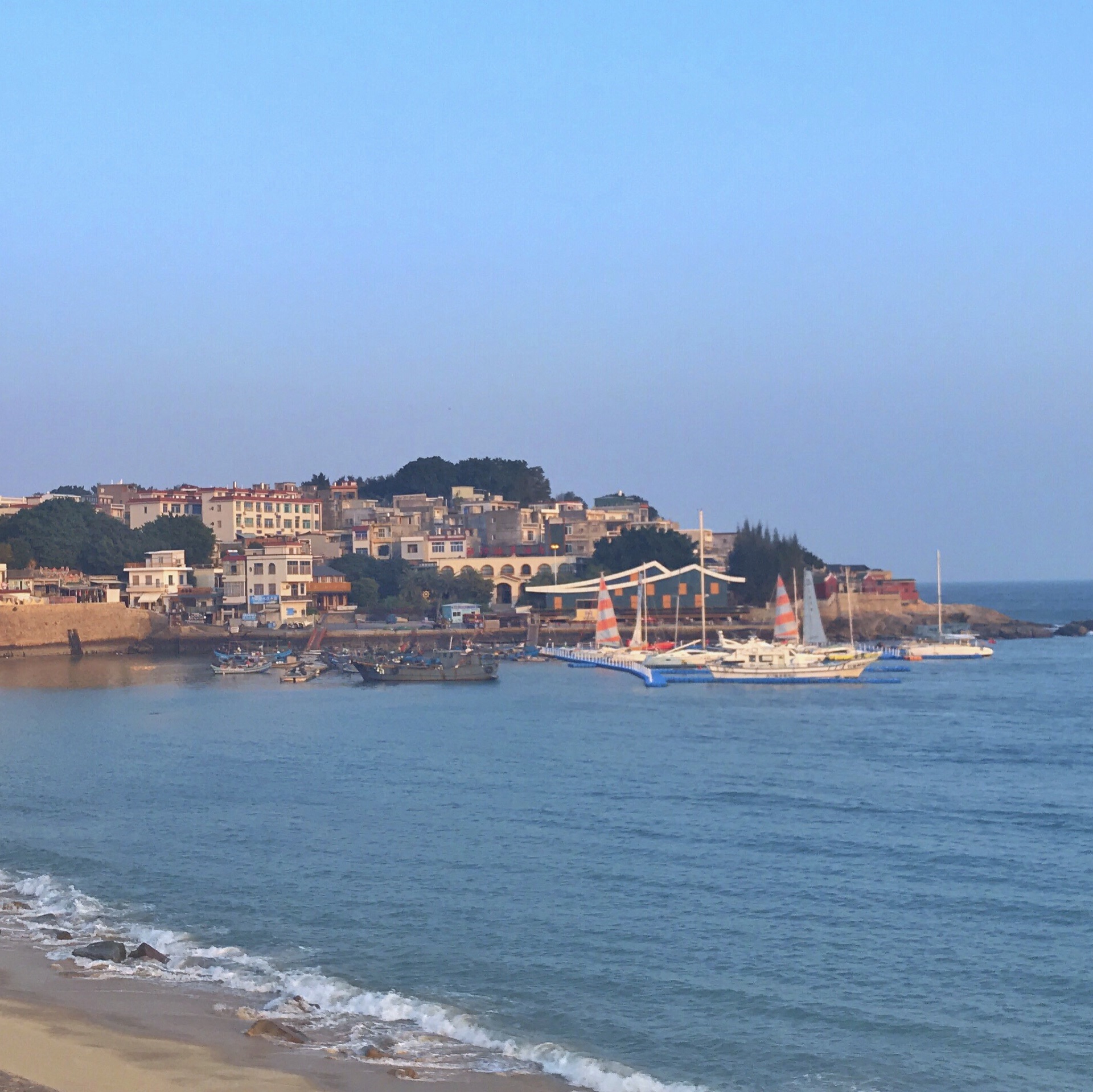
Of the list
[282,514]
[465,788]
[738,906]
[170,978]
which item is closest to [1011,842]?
[738,906]

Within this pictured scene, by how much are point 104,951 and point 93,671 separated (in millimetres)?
38294

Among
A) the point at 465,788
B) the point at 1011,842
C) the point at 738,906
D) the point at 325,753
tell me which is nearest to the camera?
the point at 738,906

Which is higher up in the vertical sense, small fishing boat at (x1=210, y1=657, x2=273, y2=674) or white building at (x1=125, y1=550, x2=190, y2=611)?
white building at (x1=125, y1=550, x2=190, y2=611)

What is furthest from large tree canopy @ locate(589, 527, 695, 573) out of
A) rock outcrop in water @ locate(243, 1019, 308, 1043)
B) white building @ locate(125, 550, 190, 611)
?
rock outcrop in water @ locate(243, 1019, 308, 1043)

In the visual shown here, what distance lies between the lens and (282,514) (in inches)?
3066

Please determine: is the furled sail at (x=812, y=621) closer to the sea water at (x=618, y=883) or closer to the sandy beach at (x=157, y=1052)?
the sea water at (x=618, y=883)

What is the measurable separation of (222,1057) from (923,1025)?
228 inches

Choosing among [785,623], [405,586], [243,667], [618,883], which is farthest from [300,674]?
[618,883]

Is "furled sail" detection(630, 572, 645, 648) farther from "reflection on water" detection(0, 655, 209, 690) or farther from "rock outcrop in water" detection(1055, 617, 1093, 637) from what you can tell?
"rock outcrop in water" detection(1055, 617, 1093, 637)

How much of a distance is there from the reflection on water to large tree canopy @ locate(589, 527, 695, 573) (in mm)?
21821

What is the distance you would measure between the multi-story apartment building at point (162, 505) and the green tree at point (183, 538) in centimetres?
421

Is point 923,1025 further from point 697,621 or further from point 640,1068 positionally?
point 697,621

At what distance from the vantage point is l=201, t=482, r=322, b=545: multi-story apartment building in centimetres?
7375

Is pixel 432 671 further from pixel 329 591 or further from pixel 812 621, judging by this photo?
pixel 329 591
